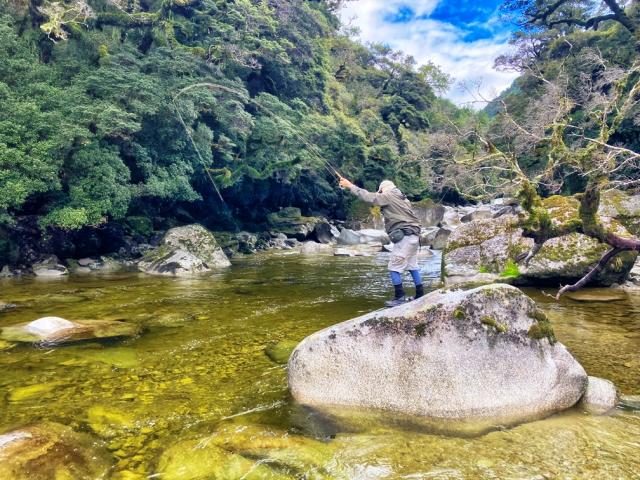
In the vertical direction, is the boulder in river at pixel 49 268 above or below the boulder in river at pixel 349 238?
below

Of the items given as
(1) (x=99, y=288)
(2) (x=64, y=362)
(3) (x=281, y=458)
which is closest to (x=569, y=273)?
(3) (x=281, y=458)

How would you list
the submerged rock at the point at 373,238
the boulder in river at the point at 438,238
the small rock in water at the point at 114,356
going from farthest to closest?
the submerged rock at the point at 373,238 → the boulder in river at the point at 438,238 → the small rock in water at the point at 114,356

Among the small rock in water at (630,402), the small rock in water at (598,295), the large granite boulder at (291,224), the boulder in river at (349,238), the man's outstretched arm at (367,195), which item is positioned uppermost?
the man's outstretched arm at (367,195)

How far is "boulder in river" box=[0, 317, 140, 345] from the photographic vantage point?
21.5ft

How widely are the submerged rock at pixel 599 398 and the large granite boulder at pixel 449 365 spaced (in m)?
0.11

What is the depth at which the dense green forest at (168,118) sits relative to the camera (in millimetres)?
14625

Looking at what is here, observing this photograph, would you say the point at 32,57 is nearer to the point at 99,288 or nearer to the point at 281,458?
the point at 99,288

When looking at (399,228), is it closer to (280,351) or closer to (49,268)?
(280,351)

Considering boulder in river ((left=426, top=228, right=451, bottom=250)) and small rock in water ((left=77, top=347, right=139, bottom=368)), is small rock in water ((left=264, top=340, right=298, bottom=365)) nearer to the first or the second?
small rock in water ((left=77, top=347, right=139, bottom=368))

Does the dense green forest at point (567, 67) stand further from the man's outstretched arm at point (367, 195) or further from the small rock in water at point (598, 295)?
the man's outstretched arm at point (367, 195)

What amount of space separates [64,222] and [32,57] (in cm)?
651

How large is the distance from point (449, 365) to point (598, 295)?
696cm

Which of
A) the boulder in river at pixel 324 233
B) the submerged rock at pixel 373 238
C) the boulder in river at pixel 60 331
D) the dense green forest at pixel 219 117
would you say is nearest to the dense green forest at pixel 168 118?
the dense green forest at pixel 219 117

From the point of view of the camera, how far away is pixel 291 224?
104 ft
